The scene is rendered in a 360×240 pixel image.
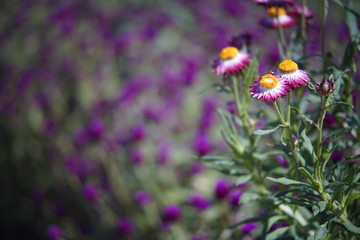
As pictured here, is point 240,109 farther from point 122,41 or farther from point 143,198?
point 122,41

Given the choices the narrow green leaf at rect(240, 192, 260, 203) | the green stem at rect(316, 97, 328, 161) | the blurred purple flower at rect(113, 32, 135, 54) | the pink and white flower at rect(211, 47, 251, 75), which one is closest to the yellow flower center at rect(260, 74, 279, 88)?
the green stem at rect(316, 97, 328, 161)

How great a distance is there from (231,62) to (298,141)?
0.94 ft

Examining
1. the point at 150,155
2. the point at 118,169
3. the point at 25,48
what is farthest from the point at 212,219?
the point at 25,48

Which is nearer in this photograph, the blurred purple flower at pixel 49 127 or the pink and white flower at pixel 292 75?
the pink and white flower at pixel 292 75

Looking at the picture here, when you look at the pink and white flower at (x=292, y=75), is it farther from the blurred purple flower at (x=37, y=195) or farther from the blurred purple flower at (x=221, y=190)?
the blurred purple flower at (x=37, y=195)

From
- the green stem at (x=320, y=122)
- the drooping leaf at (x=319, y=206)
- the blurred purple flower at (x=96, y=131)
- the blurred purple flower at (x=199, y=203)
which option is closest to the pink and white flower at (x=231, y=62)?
the green stem at (x=320, y=122)

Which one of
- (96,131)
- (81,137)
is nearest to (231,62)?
(96,131)

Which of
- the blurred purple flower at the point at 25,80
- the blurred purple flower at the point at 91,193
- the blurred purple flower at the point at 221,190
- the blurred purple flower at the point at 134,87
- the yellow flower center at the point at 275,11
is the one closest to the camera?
the yellow flower center at the point at 275,11

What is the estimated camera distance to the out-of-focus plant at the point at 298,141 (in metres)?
0.81

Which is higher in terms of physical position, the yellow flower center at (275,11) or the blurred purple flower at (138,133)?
the yellow flower center at (275,11)

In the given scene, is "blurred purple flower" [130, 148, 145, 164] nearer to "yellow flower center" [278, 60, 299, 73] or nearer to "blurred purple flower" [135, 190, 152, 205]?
"blurred purple flower" [135, 190, 152, 205]

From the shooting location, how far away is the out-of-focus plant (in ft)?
2.65

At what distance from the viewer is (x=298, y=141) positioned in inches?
33.9

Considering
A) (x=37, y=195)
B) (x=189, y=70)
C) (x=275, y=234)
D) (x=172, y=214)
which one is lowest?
(x=37, y=195)
